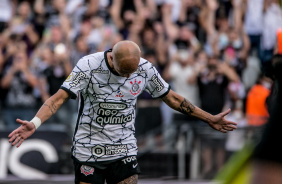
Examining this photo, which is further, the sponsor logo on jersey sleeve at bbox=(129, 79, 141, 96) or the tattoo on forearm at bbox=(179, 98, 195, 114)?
the tattoo on forearm at bbox=(179, 98, 195, 114)

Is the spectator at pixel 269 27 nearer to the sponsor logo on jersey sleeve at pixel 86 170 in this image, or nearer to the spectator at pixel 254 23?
the spectator at pixel 254 23

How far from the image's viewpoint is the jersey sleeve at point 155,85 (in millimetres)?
6215

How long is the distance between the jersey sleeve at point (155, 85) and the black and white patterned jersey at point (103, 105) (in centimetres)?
1

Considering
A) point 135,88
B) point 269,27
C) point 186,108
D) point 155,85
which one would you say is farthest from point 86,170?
point 269,27

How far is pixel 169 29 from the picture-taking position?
13.6 metres

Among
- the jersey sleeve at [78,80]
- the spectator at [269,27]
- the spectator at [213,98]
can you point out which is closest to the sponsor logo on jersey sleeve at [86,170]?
the jersey sleeve at [78,80]

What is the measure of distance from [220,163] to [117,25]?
4644mm

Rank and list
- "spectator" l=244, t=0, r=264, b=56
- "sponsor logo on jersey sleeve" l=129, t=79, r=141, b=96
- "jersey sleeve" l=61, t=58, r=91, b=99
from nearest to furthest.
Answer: "jersey sleeve" l=61, t=58, r=91, b=99
"sponsor logo on jersey sleeve" l=129, t=79, r=141, b=96
"spectator" l=244, t=0, r=264, b=56

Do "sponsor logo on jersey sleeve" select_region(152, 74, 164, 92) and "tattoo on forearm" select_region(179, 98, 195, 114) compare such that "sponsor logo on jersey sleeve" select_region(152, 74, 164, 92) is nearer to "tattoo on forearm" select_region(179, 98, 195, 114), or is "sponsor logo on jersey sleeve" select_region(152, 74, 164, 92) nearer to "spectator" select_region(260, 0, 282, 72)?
"tattoo on forearm" select_region(179, 98, 195, 114)

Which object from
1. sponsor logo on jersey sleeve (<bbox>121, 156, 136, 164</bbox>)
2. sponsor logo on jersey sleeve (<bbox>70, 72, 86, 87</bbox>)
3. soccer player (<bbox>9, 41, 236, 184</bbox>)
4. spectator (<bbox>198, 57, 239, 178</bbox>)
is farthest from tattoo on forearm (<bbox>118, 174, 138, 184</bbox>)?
spectator (<bbox>198, 57, 239, 178</bbox>)

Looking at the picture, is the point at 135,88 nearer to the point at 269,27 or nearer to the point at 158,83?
the point at 158,83

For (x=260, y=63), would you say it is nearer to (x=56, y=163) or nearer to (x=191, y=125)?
(x=191, y=125)

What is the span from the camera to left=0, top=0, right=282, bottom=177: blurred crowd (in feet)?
40.0

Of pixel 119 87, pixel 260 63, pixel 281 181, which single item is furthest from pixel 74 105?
pixel 281 181
